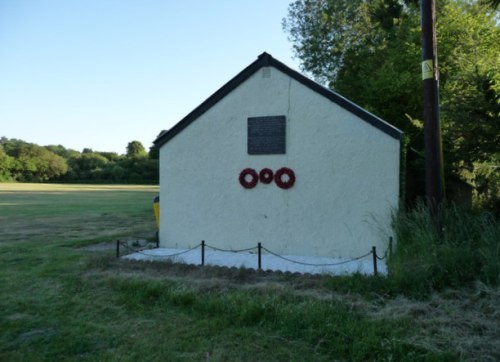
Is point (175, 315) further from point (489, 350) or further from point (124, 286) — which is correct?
point (489, 350)

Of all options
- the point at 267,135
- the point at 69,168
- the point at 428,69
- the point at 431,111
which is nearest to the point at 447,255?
the point at 431,111

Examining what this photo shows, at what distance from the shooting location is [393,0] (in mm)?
18203

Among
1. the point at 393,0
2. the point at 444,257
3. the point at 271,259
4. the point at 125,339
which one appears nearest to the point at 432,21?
the point at 444,257

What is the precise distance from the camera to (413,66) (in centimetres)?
2191

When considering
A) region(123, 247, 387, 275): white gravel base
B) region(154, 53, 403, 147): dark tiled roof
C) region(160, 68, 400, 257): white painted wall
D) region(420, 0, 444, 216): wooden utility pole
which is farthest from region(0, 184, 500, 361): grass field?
region(154, 53, 403, 147): dark tiled roof

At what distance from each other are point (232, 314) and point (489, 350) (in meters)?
3.45

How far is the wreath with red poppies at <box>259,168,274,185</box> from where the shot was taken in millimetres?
10922

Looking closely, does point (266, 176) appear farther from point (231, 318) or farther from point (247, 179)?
point (231, 318)

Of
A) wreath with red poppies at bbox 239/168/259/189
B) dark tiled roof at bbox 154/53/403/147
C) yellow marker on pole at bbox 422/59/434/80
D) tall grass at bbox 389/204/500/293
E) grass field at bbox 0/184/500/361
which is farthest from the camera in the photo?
wreath with red poppies at bbox 239/168/259/189

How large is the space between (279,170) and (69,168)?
343ft

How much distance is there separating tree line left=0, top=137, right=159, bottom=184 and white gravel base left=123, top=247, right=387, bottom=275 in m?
82.9

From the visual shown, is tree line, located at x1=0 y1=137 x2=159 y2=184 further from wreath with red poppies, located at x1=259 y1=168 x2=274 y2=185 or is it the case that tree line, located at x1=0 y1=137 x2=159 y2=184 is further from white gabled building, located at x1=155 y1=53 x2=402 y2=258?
wreath with red poppies, located at x1=259 y1=168 x2=274 y2=185

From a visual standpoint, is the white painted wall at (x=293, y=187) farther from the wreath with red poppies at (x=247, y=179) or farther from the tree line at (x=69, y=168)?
the tree line at (x=69, y=168)

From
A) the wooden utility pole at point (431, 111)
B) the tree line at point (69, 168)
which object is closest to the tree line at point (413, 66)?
the wooden utility pole at point (431, 111)
